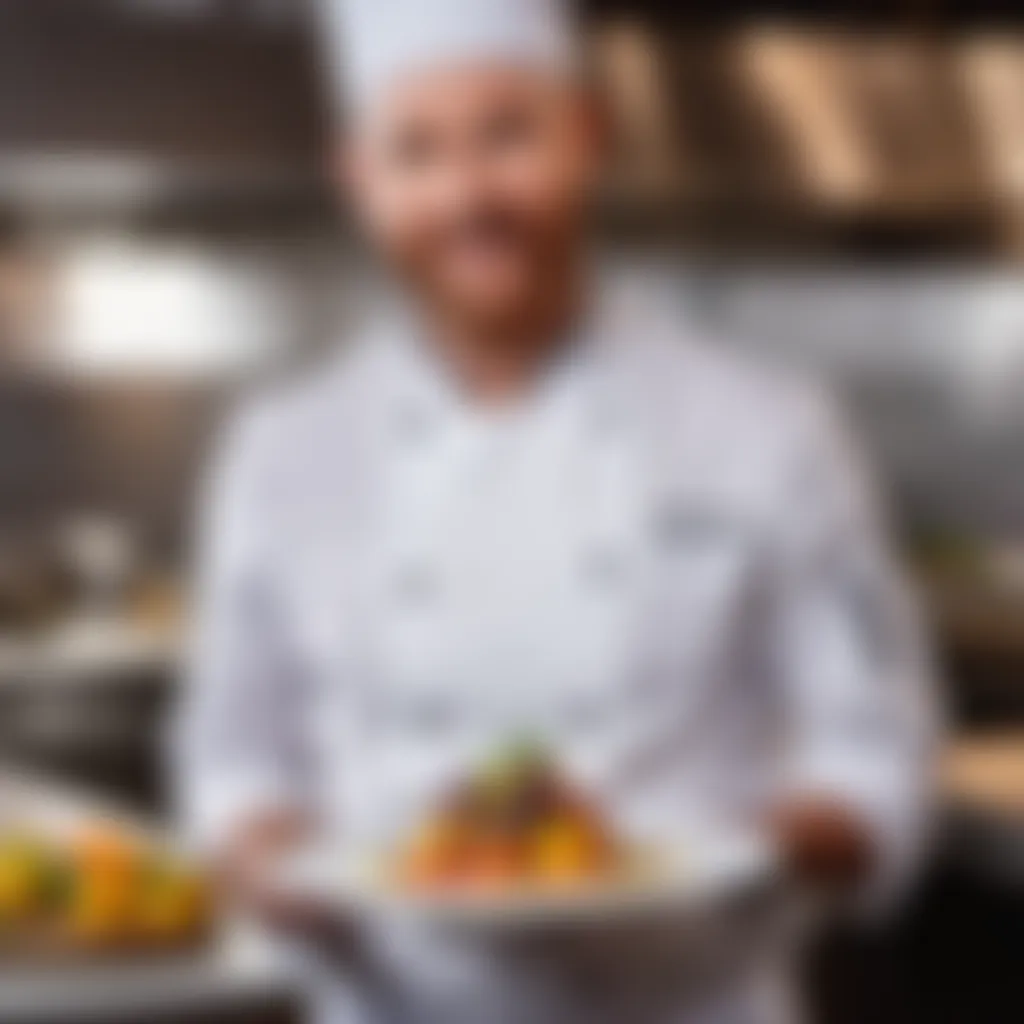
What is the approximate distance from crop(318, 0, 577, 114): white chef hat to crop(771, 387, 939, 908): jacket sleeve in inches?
6.1

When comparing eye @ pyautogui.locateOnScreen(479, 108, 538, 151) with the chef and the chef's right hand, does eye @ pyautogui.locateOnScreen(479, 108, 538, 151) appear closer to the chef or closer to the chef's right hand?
the chef

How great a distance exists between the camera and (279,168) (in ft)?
4.44

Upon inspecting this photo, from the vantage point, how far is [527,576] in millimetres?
926

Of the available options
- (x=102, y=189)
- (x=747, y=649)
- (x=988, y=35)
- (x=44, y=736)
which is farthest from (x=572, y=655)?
(x=988, y=35)

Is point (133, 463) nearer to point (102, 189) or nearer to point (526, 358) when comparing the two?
point (102, 189)

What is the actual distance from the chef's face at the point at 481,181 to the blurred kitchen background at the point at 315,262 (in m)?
0.37

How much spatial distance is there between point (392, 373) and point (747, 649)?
15 cm

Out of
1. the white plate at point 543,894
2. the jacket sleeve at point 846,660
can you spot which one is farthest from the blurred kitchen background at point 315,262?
the white plate at point 543,894

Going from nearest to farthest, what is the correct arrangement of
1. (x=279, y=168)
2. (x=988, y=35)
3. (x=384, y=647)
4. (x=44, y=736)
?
(x=384, y=647) → (x=44, y=736) → (x=279, y=168) → (x=988, y=35)

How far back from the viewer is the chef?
2.91 ft

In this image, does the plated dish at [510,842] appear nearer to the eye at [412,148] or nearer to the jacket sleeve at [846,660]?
the jacket sleeve at [846,660]

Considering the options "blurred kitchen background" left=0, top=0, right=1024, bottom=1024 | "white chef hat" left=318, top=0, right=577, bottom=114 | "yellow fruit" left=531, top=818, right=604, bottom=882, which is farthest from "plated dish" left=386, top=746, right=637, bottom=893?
"blurred kitchen background" left=0, top=0, right=1024, bottom=1024

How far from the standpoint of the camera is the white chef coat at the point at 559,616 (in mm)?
889

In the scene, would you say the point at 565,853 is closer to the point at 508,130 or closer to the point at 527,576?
the point at 527,576
